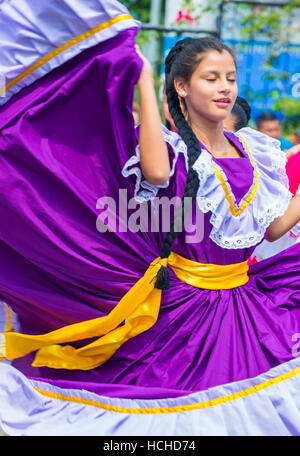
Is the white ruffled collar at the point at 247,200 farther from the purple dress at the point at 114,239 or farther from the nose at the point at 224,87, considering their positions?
the nose at the point at 224,87

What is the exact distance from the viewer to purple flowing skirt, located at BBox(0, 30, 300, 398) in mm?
2275

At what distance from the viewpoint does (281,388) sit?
2.23 metres

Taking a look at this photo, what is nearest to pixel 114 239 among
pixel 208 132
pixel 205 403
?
pixel 208 132

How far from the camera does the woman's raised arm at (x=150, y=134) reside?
2.22 m

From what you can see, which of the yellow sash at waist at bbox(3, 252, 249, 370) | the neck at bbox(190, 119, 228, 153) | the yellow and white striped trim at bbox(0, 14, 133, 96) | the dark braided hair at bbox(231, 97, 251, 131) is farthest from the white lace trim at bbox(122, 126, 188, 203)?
the dark braided hair at bbox(231, 97, 251, 131)

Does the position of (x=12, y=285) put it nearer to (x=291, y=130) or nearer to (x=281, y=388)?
(x=281, y=388)

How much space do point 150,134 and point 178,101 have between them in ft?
1.46

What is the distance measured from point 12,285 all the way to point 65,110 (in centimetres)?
66

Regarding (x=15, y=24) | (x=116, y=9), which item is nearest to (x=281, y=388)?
(x=116, y=9)

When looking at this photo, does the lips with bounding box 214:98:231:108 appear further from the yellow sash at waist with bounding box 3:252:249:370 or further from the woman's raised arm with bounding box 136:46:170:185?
the yellow sash at waist with bounding box 3:252:249:370

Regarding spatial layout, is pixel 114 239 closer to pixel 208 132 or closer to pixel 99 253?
pixel 99 253

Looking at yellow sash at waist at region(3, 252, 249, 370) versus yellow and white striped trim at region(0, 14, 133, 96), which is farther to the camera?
yellow sash at waist at region(3, 252, 249, 370)

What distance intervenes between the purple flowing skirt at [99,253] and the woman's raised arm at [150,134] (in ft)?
0.15
